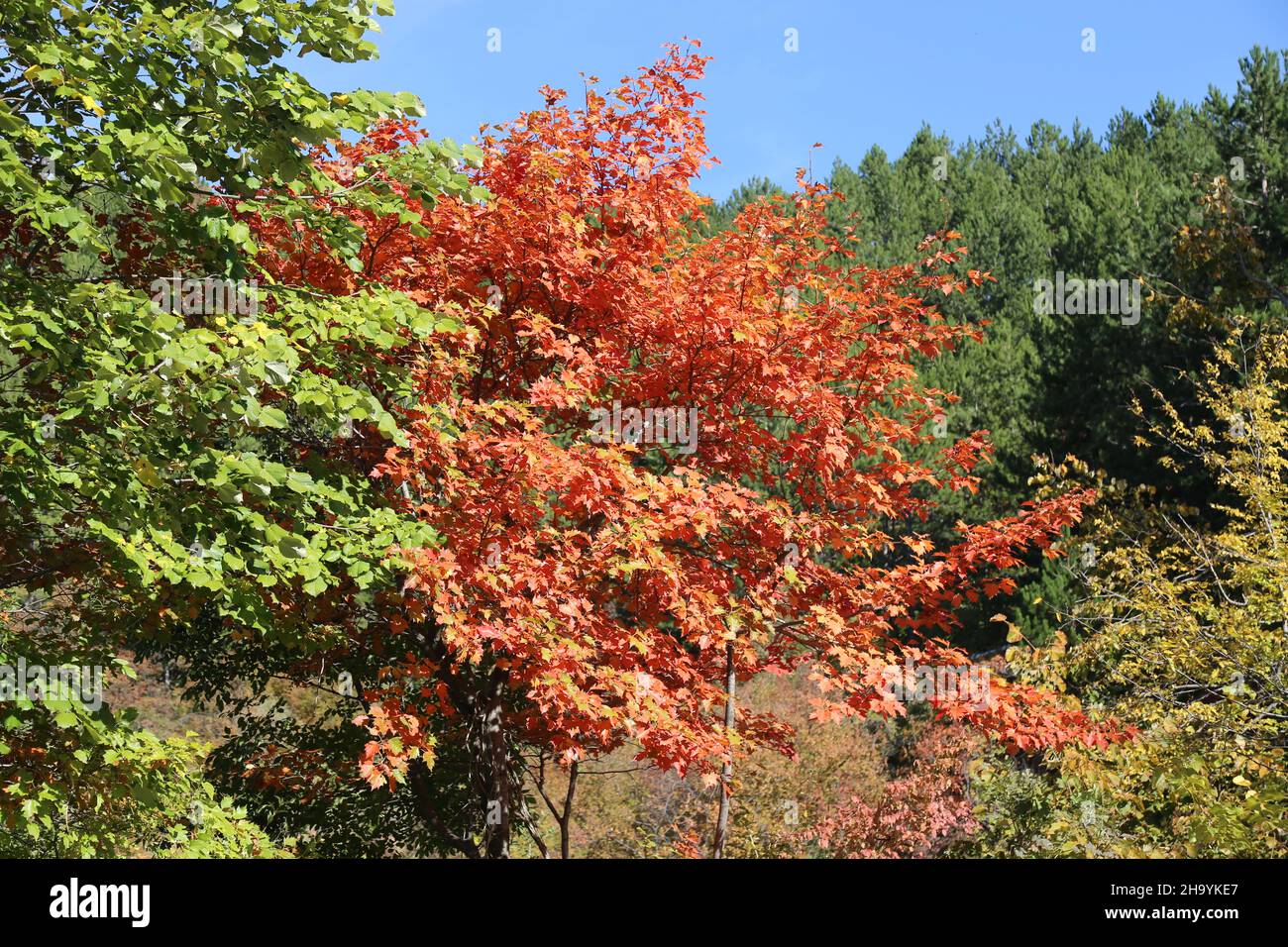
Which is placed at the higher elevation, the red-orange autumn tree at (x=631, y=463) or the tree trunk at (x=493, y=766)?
the red-orange autumn tree at (x=631, y=463)

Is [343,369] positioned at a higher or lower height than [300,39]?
lower

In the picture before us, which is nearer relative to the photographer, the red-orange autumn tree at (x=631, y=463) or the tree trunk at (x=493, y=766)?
the red-orange autumn tree at (x=631, y=463)

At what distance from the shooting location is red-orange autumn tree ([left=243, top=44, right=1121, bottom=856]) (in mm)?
6906

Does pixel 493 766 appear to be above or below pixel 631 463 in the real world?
below

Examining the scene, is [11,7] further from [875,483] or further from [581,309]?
[875,483]

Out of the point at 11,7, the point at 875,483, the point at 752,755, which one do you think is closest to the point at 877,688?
the point at 875,483

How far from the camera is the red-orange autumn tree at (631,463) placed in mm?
6906

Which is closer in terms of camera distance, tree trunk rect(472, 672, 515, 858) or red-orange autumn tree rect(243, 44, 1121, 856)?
red-orange autumn tree rect(243, 44, 1121, 856)

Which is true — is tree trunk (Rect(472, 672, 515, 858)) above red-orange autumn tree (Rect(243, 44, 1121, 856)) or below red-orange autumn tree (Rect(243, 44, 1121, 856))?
below

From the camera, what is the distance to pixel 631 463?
8.25m
